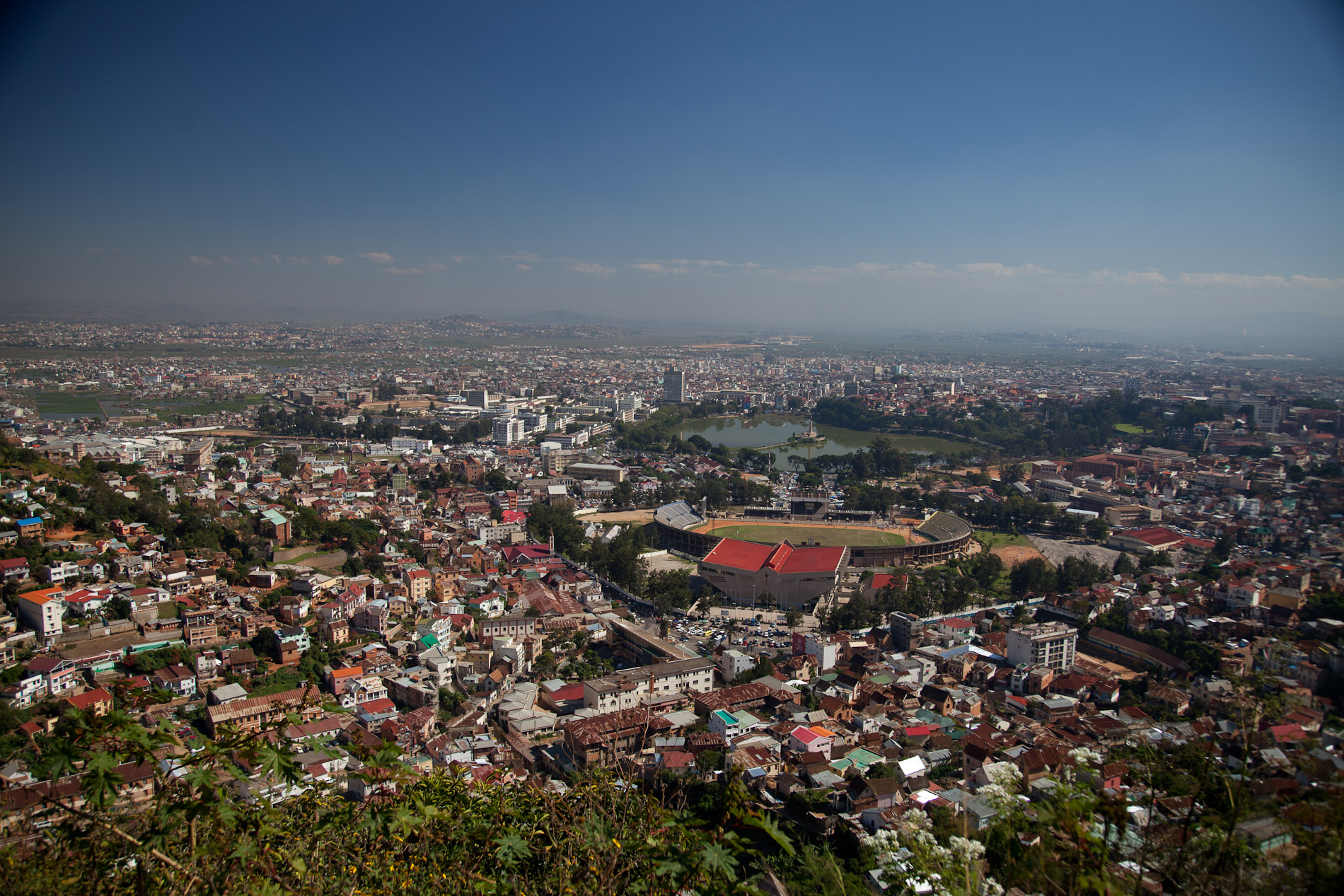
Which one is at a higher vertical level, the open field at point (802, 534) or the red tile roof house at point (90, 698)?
the red tile roof house at point (90, 698)

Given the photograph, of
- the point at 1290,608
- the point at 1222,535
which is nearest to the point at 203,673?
the point at 1290,608

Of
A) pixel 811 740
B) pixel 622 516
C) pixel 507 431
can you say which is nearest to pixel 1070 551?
pixel 622 516

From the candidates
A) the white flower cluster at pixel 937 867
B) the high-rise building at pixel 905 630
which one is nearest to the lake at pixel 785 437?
the high-rise building at pixel 905 630

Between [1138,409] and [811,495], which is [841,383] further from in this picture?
[811,495]

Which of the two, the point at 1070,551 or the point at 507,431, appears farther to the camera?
the point at 507,431

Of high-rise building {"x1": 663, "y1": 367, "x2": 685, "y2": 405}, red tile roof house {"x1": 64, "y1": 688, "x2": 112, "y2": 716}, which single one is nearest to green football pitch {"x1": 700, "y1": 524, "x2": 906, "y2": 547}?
red tile roof house {"x1": 64, "y1": 688, "x2": 112, "y2": 716}

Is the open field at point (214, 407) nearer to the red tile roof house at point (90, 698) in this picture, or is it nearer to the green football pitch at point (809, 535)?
the green football pitch at point (809, 535)

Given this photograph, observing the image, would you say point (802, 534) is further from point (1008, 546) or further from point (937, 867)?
point (937, 867)
